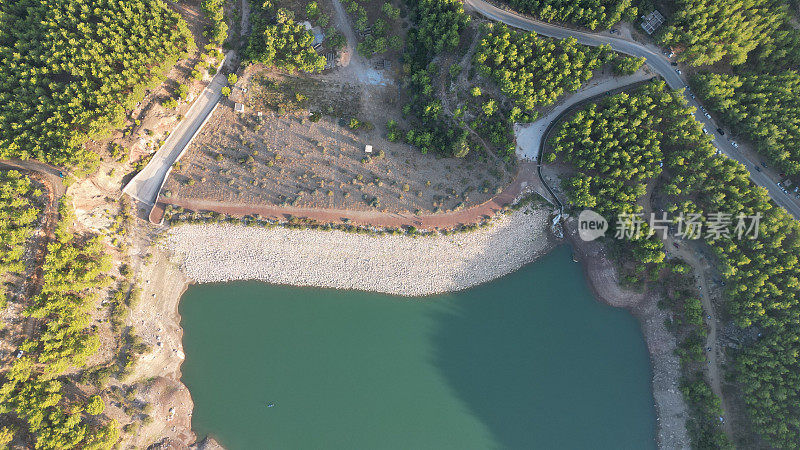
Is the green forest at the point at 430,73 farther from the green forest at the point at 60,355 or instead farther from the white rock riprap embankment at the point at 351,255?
the green forest at the point at 60,355

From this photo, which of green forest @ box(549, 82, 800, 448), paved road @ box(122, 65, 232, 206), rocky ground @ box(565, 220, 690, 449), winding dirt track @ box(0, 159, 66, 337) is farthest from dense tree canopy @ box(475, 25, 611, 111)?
winding dirt track @ box(0, 159, 66, 337)

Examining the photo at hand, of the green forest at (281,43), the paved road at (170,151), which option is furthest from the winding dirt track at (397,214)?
the green forest at (281,43)

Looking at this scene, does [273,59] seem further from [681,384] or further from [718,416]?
[718,416]

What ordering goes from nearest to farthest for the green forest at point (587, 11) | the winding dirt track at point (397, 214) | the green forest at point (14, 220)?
the green forest at point (14, 220) → the green forest at point (587, 11) → the winding dirt track at point (397, 214)

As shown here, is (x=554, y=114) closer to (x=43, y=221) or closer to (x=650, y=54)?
(x=650, y=54)

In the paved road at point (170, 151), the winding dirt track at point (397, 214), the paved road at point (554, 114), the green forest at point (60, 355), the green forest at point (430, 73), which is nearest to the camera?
the green forest at point (60, 355)

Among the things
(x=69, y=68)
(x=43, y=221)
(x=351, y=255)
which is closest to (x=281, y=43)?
(x=69, y=68)

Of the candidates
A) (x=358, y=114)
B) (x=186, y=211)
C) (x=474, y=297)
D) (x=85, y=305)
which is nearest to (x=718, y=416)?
(x=474, y=297)
